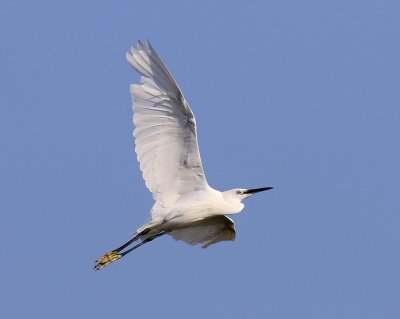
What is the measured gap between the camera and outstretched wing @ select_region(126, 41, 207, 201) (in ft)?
53.6

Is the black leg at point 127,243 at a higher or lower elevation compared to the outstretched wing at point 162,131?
lower

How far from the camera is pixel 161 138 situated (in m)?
16.8

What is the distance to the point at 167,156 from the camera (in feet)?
55.9

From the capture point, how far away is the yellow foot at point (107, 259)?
18266mm

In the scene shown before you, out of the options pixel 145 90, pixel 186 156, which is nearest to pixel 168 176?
pixel 186 156

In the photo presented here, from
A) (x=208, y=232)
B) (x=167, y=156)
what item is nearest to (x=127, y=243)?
(x=208, y=232)

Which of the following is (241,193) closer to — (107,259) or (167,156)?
(167,156)

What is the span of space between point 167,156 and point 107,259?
263 cm

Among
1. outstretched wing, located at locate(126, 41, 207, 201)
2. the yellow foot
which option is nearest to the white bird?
outstretched wing, located at locate(126, 41, 207, 201)

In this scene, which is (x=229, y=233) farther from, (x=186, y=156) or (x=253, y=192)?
(x=186, y=156)

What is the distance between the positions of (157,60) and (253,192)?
3705 millimetres

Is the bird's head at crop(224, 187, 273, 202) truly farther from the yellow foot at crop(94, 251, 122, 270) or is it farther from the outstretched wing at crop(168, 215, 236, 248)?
the yellow foot at crop(94, 251, 122, 270)

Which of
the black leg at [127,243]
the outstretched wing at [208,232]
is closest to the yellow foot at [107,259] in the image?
the black leg at [127,243]

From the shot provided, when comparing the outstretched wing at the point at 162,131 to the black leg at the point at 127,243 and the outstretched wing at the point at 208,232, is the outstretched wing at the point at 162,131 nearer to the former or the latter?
the black leg at the point at 127,243
